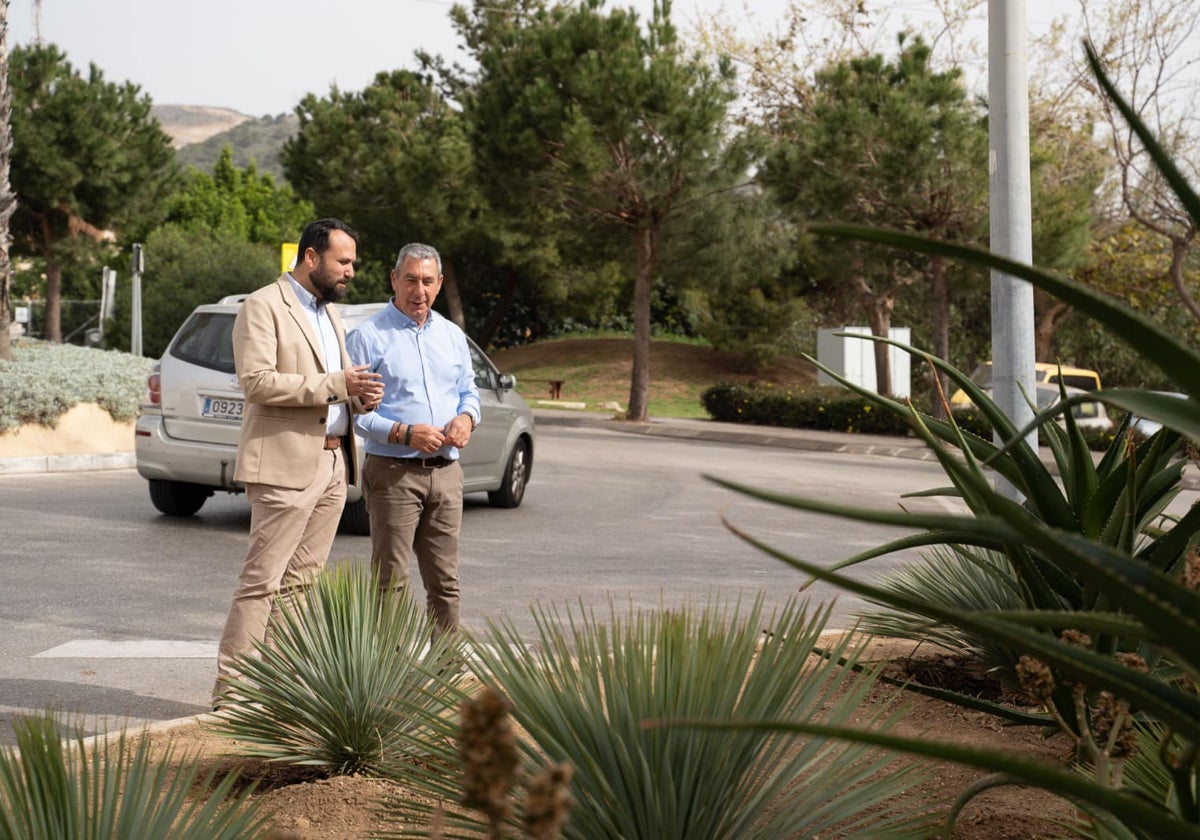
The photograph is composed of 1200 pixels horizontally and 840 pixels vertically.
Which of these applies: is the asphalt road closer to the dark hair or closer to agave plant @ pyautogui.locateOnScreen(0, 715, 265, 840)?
agave plant @ pyautogui.locateOnScreen(0, 715, 265, 840)

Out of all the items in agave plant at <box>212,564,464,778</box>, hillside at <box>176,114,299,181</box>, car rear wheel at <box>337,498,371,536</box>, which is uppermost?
hillside at <box>176,114,299,181</box>

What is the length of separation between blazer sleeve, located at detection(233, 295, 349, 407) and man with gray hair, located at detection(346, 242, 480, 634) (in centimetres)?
37

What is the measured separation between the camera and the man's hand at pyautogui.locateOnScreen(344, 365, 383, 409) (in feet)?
16.9

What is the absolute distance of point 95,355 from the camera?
18.7 meters

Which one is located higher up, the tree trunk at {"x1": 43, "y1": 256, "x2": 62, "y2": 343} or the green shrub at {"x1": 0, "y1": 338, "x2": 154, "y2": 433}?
the tree trunk at {"x1": 43, "y1": 256, "x2": 62, "y2": 343}

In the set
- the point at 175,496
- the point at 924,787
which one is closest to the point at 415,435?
the point at 924,787

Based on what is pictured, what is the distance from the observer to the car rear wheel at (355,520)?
1089 centimetres

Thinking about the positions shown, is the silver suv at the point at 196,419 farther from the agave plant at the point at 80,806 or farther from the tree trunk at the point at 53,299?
the tree trunk at the point at 53,299

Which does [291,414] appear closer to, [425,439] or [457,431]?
[425,439]

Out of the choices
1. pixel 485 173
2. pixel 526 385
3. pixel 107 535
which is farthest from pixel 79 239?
pixel 107 535

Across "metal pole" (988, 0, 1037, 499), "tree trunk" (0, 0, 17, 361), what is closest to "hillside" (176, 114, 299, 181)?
"tree trunk" (0, 0, 17, 361)

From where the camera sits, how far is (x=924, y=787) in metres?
3.53

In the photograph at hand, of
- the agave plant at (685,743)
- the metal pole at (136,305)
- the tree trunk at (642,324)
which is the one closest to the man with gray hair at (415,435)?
the agave plant at (685,743)

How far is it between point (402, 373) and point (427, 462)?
1.16 feet
